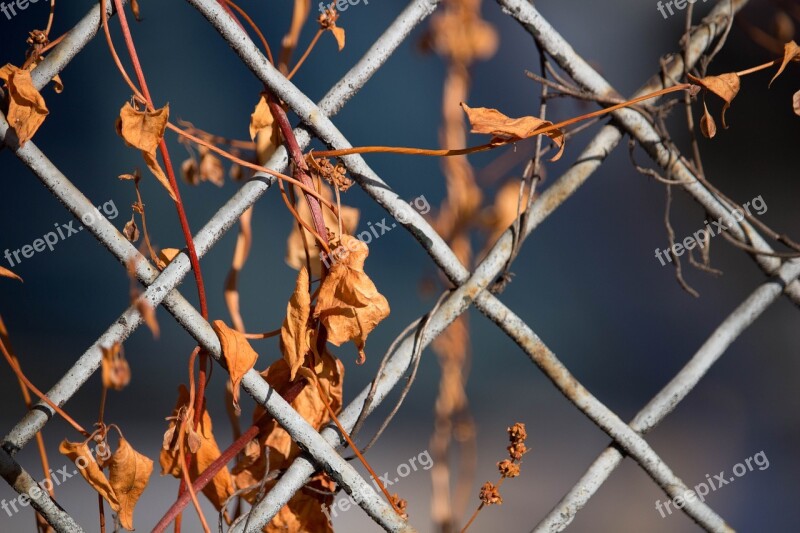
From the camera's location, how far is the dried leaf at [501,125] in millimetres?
664

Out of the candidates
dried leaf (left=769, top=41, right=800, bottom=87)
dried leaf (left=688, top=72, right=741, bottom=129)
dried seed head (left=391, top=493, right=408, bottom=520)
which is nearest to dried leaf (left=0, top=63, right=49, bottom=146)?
dried seed head (left=391, top=493, right=408, bottom=520)

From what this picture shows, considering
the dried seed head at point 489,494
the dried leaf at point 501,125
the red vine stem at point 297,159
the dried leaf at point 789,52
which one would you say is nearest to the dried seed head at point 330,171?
the red vine stem at point 297,159

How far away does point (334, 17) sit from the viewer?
752 mm

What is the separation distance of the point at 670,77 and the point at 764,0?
58.3 inches

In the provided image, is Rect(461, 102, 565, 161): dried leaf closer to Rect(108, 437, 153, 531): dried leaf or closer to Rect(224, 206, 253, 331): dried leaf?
Rect(224, 206, 253, 331): dried leaf

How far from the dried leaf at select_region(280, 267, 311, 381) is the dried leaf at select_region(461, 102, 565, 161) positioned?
226mm

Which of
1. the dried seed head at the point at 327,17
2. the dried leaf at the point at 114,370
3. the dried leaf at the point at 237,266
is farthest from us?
the dried leaf at the point at 237,266

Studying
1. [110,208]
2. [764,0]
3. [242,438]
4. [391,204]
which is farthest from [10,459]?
[764,0]

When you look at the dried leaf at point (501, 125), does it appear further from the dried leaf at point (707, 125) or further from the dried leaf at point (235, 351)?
the dried leaf at point (235, 351)

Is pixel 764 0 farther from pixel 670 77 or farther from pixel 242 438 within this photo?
pixel 242 438

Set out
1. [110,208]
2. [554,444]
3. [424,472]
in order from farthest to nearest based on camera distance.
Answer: [554,444]
[424,472]
[110,208]

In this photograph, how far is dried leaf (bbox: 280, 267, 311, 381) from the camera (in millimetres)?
722

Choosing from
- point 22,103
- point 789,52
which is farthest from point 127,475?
point 789,52

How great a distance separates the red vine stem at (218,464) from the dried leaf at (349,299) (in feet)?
0.29
